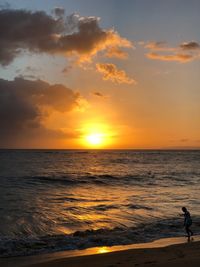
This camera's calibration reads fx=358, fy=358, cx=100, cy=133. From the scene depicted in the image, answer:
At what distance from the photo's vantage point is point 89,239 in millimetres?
15219

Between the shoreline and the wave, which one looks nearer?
the shoreline

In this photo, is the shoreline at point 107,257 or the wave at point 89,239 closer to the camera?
A: the shoreline at point 107,257

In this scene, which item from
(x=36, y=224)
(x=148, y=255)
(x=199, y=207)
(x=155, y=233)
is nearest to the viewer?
(x=148, y=255)

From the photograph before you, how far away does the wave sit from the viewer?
13.7 metres

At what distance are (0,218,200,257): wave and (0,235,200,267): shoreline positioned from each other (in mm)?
750

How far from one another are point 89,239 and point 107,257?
143 inches

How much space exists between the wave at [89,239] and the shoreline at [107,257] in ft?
2.46

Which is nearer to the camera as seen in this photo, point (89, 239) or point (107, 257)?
point (107, 257)

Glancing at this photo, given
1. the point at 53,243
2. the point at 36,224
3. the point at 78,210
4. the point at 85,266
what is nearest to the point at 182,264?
the point at 85,266

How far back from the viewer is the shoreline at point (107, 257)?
10.8 m

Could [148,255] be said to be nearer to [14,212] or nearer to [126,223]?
[126,223]

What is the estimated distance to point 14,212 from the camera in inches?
845

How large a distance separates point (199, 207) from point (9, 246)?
14.4 meters

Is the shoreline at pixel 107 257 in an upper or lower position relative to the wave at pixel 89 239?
upper
